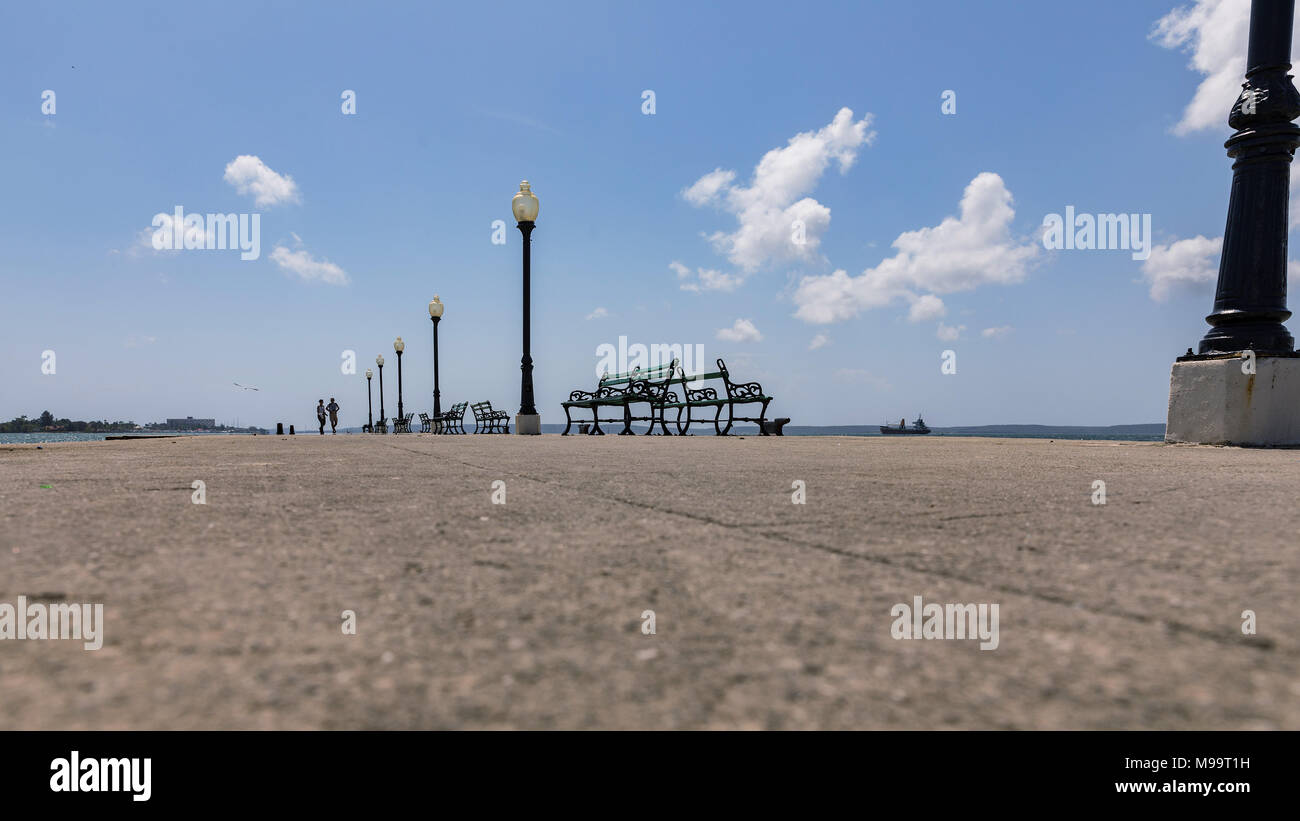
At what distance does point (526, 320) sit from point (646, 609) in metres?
13.0

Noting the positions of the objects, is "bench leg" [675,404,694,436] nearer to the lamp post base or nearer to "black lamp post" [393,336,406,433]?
the lamp post base

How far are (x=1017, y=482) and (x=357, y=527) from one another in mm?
3090

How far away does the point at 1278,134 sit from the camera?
6656 millimetres

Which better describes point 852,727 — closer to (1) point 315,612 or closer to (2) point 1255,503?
(1) point 315,612

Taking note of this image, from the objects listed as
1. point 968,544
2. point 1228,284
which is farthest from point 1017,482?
point 1228,284

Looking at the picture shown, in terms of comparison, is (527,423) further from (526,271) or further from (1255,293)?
(1255,293)

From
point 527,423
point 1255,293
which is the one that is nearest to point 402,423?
point 527,423

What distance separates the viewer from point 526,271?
13664mm

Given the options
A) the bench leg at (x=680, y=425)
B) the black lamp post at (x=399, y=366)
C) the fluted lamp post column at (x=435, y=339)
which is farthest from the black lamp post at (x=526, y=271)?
the black lamp post at (x=399, y=366)

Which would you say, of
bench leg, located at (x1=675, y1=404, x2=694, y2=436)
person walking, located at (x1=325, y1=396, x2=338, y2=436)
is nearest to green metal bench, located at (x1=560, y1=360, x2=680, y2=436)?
bench leg, located at (x1=675, y1=404, x2=694, y2=436)

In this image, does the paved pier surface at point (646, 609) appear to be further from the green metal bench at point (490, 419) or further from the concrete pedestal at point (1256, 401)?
the green metal bench at point (490, 419)

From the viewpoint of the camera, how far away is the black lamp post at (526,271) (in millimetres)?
13680

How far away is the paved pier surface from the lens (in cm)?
82
